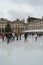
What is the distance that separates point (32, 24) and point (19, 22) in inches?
299

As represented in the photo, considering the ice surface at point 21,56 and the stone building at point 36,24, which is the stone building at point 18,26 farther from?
the ice surface at point 21,56

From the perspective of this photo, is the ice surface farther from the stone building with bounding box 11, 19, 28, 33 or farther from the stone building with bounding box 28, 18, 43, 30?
the stone building with bounding box 11, 19, 28, 33

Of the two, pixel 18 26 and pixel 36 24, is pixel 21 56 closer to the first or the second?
pixel 36 24

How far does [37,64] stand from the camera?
5.29m

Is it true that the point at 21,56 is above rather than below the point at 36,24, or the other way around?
above

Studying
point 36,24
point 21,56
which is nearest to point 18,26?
point 36,24

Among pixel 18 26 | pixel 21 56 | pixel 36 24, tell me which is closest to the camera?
pixel 21 56

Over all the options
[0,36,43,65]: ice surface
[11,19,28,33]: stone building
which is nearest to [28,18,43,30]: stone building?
[11,19,28,33]: stone building

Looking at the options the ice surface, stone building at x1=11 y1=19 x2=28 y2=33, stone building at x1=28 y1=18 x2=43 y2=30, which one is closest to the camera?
the ice surface

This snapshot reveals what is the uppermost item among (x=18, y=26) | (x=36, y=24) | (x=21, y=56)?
(x=21, y=56)

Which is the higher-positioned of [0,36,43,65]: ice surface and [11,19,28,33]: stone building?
[0,36,43,65]: ice surface

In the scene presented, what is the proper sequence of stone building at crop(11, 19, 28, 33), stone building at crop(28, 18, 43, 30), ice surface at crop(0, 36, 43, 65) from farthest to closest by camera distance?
stone building at crop(11, 19, 28, 33), stone building at crop(28, 18, 43, 30), ice surface at crop(0, 36, 43, 65)

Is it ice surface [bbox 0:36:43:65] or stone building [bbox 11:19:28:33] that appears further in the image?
stone building [bbox 11:19:28:33]

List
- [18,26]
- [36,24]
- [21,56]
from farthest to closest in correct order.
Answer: [18,26] < [36,24] < [21,56]
